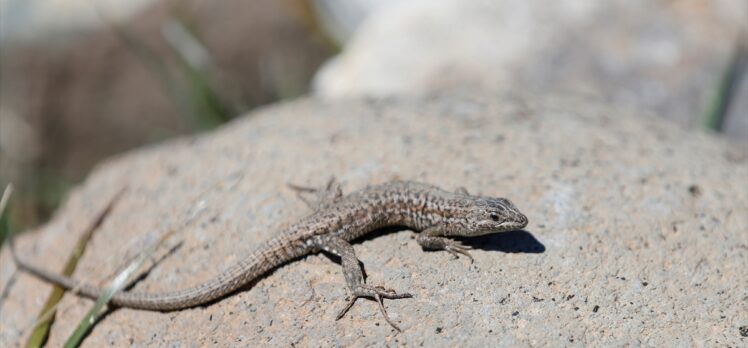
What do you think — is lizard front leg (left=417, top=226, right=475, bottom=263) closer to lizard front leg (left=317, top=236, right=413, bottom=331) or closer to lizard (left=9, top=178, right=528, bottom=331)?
lizard (left=9, top=178, right=528, bottom=331)

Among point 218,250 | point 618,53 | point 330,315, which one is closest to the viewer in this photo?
point 330,315

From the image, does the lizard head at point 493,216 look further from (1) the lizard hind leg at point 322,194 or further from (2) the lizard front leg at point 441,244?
(1) the lizard hind leg at point 322,194

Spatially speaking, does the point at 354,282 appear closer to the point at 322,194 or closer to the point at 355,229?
the point at 355,229

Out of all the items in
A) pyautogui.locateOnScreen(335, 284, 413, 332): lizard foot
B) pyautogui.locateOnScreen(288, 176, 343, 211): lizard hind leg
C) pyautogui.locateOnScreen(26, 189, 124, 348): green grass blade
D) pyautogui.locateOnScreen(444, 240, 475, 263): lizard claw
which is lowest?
pyautogui.locateOnScreen(26, 189, 124, 348): green grass blade

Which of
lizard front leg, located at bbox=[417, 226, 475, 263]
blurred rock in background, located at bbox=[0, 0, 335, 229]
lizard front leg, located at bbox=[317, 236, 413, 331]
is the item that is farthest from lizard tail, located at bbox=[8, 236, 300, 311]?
blurred rock in background, located at bbox=[0, 0, 335, 229]

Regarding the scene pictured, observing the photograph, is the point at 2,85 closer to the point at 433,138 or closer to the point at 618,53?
the point at 433,138

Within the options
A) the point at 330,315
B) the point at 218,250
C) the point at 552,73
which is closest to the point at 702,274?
the point at 330,315

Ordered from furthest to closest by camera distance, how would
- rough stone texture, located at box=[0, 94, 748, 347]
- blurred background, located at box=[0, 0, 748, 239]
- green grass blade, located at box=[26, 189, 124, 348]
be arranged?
blurred background, located at box=[0, 0, 748, 239], green grass blade, located at box=[26, 189, 124, 348], rough stone texture, located at box=[0, 94, 748, 347]
